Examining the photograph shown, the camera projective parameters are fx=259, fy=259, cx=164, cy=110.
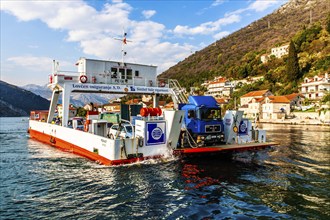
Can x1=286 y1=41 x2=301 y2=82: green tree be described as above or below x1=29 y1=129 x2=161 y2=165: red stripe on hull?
above

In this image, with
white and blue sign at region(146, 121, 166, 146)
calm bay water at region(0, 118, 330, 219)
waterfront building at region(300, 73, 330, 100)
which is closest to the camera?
calm bay water at region(0, 118, 330, 219)

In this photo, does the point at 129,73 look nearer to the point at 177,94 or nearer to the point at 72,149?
the point at 177,94

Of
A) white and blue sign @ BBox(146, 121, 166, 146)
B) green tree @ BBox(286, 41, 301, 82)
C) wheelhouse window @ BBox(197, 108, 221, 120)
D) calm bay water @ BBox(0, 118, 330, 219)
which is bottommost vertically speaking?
calm bay water @ BBox(0, 118, 330, 219)

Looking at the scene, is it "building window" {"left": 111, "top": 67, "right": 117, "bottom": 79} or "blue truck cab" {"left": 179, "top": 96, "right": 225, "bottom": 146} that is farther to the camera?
"building window" {"left": 111, "top": 67, "right": 117, "bottom": 79}

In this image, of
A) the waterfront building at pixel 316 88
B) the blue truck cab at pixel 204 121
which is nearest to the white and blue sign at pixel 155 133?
the blue truck cab at pixel 204 121

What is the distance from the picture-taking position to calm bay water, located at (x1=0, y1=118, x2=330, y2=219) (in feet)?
28.0

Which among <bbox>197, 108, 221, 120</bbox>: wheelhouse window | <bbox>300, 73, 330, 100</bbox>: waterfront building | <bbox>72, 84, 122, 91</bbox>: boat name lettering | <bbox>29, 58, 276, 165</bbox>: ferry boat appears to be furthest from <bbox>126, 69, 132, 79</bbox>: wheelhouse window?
<bbox>300, 73, 330, 100</bbox>: waterfront building

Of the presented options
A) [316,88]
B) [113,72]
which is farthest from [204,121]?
[316,88]

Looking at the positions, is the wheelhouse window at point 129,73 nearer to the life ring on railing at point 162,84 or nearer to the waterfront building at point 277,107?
the life ring on railing at point 162,84

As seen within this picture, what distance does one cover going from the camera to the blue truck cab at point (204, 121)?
17.5 m

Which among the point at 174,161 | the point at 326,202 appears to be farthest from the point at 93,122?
the point at 326,202

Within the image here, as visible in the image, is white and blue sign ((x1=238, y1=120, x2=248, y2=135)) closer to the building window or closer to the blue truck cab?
the blue truck cab

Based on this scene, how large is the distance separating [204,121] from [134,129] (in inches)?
199

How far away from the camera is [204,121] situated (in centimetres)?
1756
